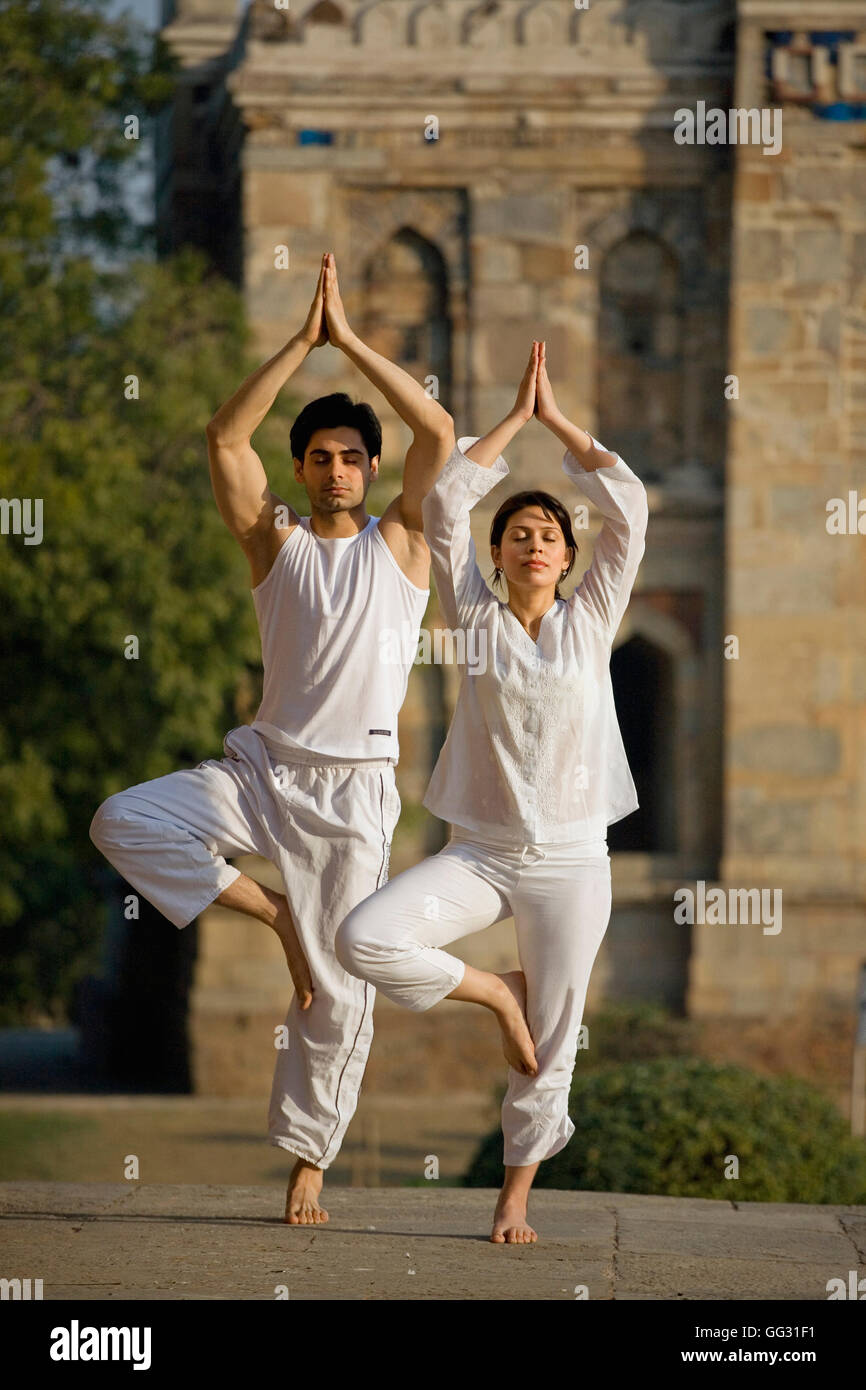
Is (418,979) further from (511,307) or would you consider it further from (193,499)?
(511,307)

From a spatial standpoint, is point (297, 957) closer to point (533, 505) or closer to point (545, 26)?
point (533, 505)

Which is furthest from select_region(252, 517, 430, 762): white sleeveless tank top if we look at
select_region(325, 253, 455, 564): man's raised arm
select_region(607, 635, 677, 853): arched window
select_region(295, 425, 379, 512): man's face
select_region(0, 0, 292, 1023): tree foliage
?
select_region(607, 635, 677, 853): arched window

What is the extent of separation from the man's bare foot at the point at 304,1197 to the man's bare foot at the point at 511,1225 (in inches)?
22.8

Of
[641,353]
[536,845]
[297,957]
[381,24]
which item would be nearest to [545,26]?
[381,24]

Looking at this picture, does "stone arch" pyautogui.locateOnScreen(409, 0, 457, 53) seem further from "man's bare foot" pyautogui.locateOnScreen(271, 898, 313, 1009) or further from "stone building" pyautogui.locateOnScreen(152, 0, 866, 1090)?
"man's bare foot" pyautogui.locateOnScreen(271, 898, 313, 1009)

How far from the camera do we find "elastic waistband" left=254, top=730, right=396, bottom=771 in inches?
242

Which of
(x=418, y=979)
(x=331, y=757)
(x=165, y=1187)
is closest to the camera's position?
(x=418, y=979)

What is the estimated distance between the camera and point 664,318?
17.3m

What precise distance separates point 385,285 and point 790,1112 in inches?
381

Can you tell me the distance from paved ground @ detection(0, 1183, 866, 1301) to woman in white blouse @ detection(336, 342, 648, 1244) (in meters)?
0.34

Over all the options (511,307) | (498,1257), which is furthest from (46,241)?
(498,1257)

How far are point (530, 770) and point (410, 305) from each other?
11.9m

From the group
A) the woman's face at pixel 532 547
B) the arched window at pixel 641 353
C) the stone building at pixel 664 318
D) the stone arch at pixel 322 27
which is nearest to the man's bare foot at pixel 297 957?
the woman's face at pixel 532 547

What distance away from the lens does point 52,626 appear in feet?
45.8
